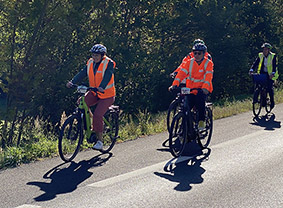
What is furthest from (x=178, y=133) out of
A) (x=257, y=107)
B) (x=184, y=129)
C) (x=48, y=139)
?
(x=257, y=107)

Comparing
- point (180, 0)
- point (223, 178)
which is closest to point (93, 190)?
point (223, 178)

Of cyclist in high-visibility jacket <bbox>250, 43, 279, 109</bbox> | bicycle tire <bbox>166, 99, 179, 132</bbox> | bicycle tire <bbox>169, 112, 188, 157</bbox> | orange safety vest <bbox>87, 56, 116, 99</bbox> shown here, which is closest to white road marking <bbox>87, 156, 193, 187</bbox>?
bicycle tire <bbox>169, 112, 188, 157</bbox>

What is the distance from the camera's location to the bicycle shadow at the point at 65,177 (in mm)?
6039

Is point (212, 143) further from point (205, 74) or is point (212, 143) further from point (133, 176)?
point (133, 176)

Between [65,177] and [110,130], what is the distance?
7.57ft

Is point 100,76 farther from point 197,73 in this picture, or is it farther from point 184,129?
point 197,73

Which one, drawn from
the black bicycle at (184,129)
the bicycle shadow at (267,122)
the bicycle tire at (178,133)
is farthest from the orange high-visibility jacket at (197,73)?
the bicycle shadow at (267,122)

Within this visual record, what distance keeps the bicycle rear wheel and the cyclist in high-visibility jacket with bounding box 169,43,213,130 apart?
1.80m

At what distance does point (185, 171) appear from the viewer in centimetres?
720

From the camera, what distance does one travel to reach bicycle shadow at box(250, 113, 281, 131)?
11328mm

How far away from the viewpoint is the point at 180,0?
20.4 metres

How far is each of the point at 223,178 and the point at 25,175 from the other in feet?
8.70

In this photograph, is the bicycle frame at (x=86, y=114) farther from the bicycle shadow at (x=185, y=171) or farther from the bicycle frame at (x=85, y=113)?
the bicycle shadow at (x=185, y=171)

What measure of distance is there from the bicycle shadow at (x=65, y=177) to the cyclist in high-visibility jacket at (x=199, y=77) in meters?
1.86
